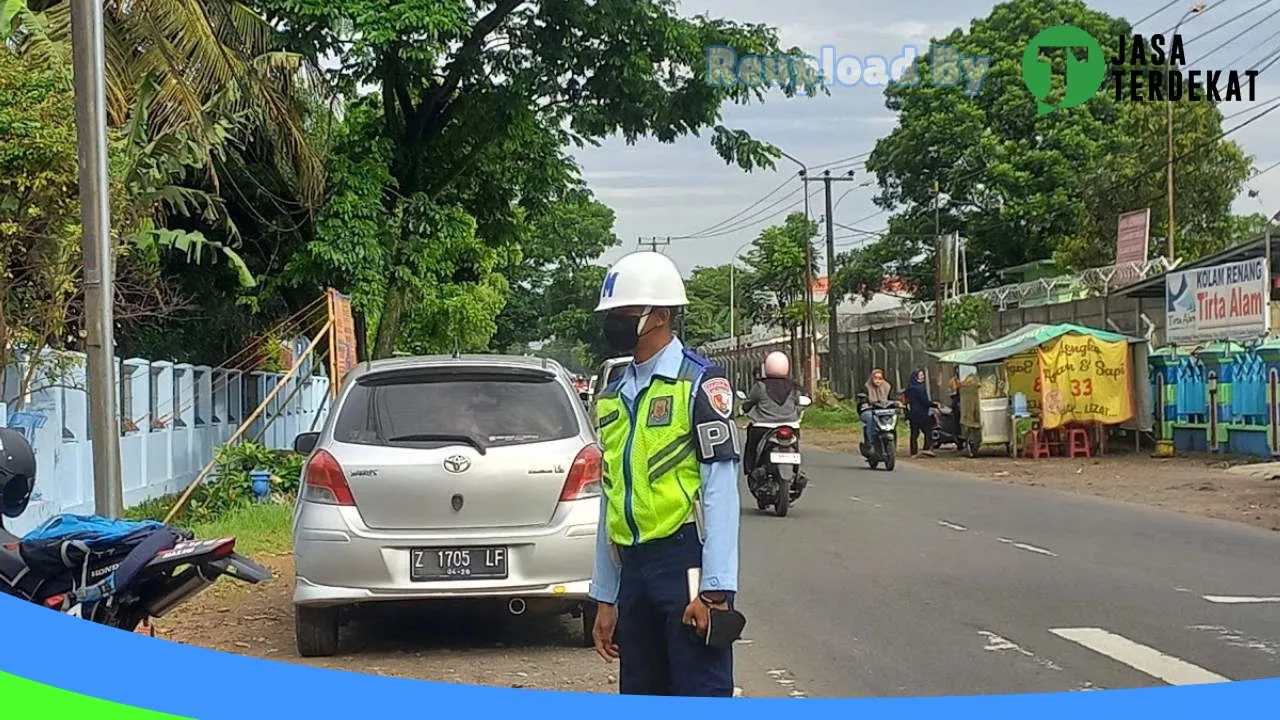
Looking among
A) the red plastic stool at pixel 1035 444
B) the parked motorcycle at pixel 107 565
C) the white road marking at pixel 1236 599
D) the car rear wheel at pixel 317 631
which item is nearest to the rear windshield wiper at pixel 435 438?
the car rear wheel at pixel 317 631

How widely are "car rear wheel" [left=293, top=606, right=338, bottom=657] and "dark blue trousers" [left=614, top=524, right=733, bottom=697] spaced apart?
112 inches

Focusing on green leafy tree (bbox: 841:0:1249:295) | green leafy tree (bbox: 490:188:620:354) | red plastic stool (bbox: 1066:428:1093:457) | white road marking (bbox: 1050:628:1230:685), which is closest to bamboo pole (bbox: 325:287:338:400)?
green leafy tree (bbox: 490:188:620:354)

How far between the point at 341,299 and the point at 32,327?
3608 millimetres

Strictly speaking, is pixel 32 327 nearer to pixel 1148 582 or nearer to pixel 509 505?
pixel 509 505

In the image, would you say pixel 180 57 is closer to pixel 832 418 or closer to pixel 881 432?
pixel 881 432

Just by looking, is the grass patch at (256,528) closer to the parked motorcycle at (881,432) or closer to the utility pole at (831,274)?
the parked motorcycle at (881,432)

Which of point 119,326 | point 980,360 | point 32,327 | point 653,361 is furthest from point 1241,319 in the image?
point 653,361

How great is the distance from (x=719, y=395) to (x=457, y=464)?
2659mm

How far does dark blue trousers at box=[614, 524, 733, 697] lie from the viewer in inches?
148

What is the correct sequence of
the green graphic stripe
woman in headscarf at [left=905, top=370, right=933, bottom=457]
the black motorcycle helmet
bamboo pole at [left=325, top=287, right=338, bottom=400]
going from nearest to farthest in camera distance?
the green graphic stripe, the black motorcycle helmet, bamboo pole at [left=325, top=287, right=338, bottom=400], woman in headscarf at [left=905, top=370, right=933, bottom=457]

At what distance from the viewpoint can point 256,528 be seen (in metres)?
10.8

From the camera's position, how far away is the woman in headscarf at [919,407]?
2223cm

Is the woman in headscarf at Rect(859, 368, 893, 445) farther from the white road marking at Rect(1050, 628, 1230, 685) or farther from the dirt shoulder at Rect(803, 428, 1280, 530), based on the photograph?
the white road marking at Rect(1050, 628, 1230, 685)

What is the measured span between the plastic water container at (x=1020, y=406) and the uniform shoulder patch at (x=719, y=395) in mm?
18348
